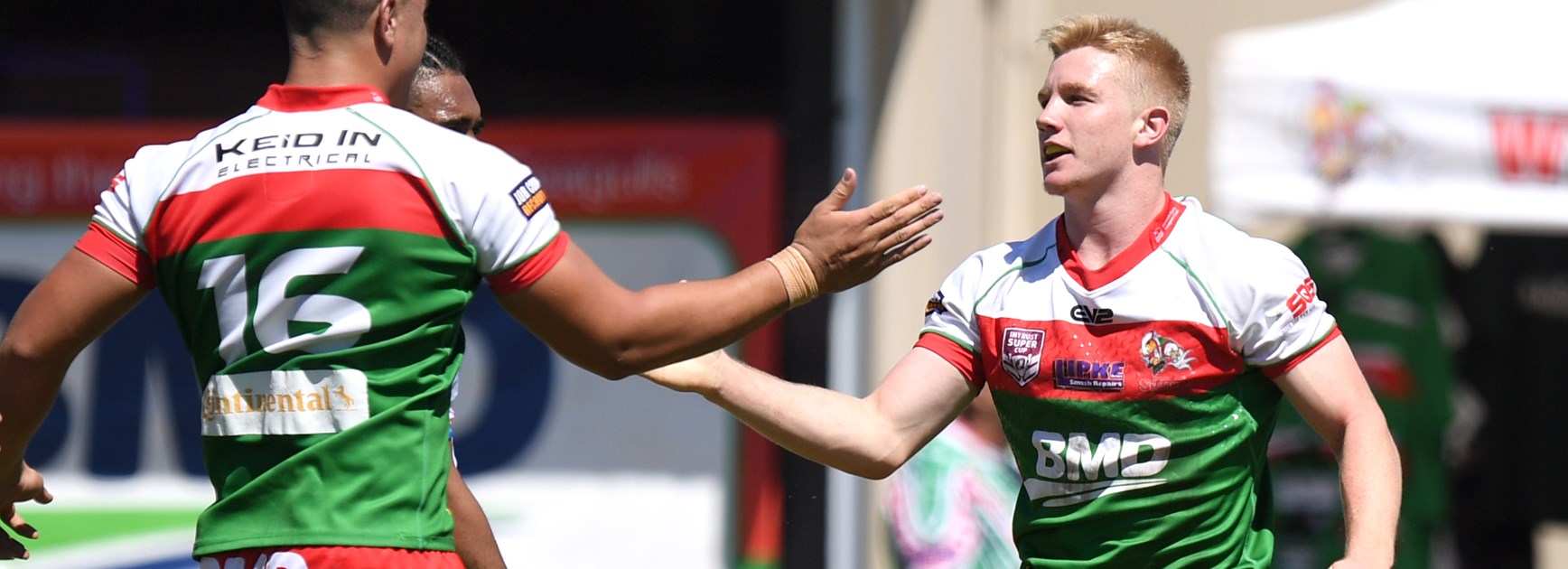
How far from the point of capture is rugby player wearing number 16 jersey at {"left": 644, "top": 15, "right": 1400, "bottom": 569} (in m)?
3.34

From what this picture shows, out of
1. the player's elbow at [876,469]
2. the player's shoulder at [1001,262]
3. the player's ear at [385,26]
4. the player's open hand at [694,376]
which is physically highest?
the player's ear at [385,26]

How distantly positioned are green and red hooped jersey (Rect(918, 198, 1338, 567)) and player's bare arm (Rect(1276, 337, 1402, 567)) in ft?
0.15

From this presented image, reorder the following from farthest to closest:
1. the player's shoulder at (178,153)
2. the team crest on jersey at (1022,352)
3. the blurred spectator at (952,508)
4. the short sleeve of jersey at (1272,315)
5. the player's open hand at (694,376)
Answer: the blurred spectator at (952,508)
the player's open hand at (694,376)
the team crest on jersey at (1022,352)
the short sleeve of jersey at (1272,315)
the player's shoulder at (178,153)

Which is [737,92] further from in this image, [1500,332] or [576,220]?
[1500,332]

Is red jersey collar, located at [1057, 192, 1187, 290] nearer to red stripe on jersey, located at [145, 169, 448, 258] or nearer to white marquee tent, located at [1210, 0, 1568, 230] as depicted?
red stripe on jersey, located at [145, 169, 448, 258]

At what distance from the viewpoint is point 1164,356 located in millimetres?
3365

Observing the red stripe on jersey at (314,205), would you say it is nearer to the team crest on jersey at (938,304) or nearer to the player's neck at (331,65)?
the player's neck at (331,65)

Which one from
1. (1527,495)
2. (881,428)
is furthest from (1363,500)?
(1527,495)

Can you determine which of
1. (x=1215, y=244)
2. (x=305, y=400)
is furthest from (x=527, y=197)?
(x=1215, y=244)

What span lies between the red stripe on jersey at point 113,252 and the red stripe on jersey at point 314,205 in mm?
155

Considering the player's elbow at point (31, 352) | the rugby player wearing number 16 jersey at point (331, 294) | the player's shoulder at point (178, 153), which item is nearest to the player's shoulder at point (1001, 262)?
the rugby player wearing number 16 jersey at point (331, 294)

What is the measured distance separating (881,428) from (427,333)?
1076 mm

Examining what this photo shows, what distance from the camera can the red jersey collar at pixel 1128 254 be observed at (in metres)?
3.47

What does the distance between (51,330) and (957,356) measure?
1689 millimetres
